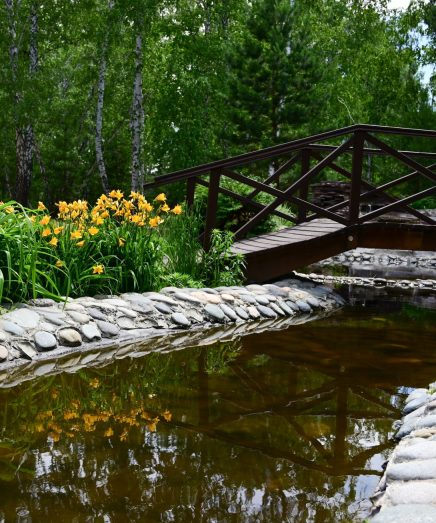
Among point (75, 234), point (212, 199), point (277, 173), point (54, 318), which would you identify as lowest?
point (54, 318)

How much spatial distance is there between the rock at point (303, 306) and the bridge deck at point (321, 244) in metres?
0.75

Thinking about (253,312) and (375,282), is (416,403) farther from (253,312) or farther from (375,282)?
(375,282)

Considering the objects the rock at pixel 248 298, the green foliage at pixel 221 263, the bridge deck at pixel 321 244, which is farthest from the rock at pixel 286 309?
the bridge deck at pixel 321 244

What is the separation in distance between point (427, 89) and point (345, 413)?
857 inches

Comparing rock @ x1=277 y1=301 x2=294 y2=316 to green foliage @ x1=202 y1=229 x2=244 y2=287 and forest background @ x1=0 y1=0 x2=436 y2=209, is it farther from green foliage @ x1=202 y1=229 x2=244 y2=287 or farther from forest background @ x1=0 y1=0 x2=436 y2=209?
forest background @ x1=0 y1=0 x2=436 y2=209

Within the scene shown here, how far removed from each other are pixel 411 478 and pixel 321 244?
251 inches

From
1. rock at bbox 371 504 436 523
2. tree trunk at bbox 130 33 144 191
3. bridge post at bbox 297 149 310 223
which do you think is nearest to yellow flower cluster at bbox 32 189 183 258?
bridge post at bbox 297 149 310 223

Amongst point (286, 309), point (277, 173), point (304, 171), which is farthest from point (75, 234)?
point (304, 171)

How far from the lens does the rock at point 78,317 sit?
594cm

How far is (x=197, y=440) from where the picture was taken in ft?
12.0

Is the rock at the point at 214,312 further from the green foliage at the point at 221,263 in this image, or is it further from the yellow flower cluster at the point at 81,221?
the yellow flower cluster at the point at 81,221

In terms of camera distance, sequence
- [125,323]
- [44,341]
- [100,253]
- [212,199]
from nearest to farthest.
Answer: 1. [44,341]
2. [125,323]
3. [100,253]
4. [212,199]

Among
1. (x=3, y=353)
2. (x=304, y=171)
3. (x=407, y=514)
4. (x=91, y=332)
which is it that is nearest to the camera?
(x=407, y=514)

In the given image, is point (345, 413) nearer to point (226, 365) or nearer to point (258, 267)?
point (226, 365)
